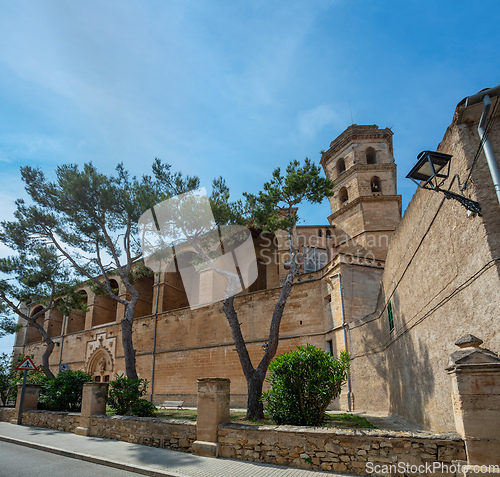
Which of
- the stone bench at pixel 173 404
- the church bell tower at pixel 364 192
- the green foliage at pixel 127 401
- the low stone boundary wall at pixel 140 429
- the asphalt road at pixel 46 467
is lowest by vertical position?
the stone bench at pixel 173 404

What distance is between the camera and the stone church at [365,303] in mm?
4844

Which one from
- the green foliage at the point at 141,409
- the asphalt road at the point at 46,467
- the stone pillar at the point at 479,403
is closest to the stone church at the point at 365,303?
the stone pillar at the point at 479,403

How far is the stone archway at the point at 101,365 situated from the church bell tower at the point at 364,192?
15.6 metres

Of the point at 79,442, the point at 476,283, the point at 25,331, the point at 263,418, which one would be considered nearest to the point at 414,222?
the point at 476,283

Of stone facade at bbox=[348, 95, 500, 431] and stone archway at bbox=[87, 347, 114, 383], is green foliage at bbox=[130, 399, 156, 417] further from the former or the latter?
Result: stone archway at bbox=[87, 347, 114, 383]

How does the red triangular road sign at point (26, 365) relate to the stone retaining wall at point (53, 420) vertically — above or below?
above

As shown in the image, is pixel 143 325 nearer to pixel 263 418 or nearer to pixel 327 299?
pixel 327 299

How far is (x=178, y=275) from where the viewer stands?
24.2 meters

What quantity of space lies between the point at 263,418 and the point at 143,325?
14.3m

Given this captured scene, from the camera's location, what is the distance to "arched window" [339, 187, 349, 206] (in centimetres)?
2135

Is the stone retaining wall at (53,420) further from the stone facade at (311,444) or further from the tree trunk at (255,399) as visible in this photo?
the tree trunk at (255,399)

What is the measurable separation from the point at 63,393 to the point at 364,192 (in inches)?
658

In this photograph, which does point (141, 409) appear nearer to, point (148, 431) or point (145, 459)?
point (148, 431)

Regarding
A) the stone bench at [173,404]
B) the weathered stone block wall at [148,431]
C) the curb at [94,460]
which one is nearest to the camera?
the curb at [94,460]
